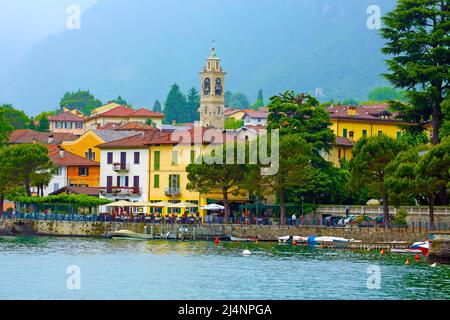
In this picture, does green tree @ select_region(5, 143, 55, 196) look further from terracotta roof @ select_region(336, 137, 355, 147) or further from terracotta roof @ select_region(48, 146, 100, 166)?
terracotta roof @ select_region(336, 137, 355, 147)

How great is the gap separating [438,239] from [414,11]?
86.1 feet

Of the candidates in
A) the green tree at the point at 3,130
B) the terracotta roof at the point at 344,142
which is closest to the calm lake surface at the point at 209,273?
the terracotta roof at the point at 344,142

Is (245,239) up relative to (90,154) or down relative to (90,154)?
down

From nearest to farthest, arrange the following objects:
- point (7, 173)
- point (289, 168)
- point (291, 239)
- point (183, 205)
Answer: point (291, 239)
point (289, 168)
point (183, 205)
point (7, 173)

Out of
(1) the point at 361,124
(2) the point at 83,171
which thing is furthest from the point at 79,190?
(1) the point at 361,124

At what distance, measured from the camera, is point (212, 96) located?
170125 mm

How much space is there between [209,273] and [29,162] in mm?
47889

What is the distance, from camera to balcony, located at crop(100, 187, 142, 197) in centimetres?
10519

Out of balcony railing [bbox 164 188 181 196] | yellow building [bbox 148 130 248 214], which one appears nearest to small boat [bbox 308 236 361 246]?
yellow building [bbox 148 130 248 214]

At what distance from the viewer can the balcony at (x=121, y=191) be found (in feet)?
345

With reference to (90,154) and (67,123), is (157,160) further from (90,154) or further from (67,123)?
(67,123)

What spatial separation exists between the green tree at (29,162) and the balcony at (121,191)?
15.5ft

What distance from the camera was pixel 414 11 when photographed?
8744 centimetres
